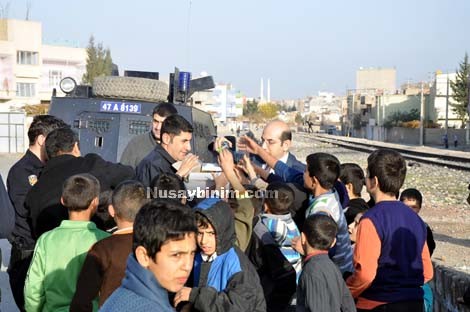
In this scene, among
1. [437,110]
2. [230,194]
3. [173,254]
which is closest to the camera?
[173,254]

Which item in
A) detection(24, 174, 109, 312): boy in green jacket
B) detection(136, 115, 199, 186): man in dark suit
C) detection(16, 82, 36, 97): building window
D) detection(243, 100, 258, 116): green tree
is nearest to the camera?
detection(24, 174, 109, 312): boy in green jacket

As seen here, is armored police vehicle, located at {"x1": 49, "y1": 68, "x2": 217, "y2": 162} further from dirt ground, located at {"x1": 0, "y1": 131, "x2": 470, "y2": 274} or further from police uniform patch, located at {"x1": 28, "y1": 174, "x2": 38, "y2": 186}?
dirt ground, located at {"x1": 0, "y1": 131, "x2": 470, "y2": 274}

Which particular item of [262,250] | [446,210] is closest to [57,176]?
[262,250]

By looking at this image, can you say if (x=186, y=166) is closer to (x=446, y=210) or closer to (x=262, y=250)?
(x=262, y=250)

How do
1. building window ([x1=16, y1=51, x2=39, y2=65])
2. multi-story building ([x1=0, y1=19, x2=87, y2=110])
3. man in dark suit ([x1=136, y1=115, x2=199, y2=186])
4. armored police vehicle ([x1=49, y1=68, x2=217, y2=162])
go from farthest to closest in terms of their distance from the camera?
building window ([x1=16, y1=51, x2=39, y2=65]) < multi-story building ([x1=0, y1=19, x2=87, y2=110]) < armored police vehicle ([x1=49, y1=68, x2=217, y2=162]) < man in dark suit ([x1=136, y1=115, x2=199, y2=186])

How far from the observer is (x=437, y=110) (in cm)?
9306

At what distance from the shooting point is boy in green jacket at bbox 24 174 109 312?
13.9ft

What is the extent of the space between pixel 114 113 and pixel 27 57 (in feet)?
206

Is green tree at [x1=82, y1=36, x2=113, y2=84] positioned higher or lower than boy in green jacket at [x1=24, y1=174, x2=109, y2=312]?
higher

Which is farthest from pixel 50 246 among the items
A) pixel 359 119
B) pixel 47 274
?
pixel 359 119

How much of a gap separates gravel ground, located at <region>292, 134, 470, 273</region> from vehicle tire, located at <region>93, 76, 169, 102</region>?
5.28 m

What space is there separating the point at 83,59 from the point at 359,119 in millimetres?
61400

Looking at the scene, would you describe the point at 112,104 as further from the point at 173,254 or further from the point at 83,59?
the point at 83,59

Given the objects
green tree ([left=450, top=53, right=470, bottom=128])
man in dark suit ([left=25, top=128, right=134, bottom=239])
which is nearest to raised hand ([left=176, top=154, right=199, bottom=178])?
man in dark suit ([left=25, top=128, right=134, bottom=239])
